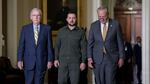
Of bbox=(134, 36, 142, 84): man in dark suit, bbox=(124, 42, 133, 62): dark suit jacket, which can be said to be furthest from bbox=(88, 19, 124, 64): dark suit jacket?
bbox=(124, 42, 133, 62): dark suit jacket

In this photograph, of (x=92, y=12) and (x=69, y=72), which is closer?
(x=69, y=72)

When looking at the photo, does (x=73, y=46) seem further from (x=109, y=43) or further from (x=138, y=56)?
(x=138, y=56)

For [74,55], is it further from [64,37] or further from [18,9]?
[18,9]

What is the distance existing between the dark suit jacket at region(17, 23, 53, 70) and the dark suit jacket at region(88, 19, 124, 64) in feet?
1.86

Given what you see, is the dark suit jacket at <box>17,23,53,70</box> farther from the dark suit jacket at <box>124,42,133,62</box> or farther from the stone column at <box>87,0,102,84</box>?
the dark suit jacket at <box>124,42,133,62</box>

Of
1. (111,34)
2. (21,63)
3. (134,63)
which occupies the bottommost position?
(134,63)

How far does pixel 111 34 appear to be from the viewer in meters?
5.74

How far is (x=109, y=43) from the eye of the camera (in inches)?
226

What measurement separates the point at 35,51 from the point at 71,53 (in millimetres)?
479

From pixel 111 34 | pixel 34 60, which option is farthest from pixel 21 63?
pixel 111 34

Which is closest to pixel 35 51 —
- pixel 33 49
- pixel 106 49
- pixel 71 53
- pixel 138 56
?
pixel 33 49

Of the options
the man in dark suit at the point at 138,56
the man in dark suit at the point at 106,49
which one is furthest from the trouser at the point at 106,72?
the man in dark suit at the point at 138,56

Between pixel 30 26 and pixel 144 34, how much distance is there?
155 inches

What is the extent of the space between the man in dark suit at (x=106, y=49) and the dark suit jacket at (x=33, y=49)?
1.89 ft
